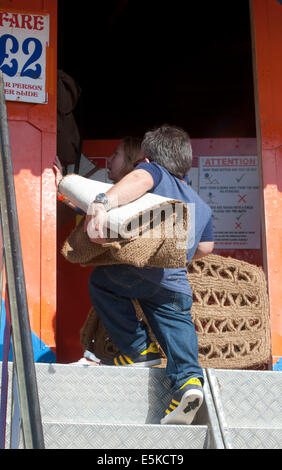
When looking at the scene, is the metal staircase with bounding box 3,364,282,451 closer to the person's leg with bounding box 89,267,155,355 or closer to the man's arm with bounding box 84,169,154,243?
the person's leg with bounding box 89,267,155,355

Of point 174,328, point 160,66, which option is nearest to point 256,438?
point 174,328

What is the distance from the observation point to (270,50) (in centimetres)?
492

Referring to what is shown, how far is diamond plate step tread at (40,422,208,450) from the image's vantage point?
2793mm

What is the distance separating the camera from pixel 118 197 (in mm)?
3086

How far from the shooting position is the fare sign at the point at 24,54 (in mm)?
4652

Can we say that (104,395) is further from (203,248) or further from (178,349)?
(203,248)

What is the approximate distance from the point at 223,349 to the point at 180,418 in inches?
39.9

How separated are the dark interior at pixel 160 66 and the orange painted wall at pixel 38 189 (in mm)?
2211

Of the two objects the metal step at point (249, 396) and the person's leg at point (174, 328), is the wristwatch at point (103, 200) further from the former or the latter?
the metal step at point (249, 396)

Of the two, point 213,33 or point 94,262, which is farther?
point 213,33

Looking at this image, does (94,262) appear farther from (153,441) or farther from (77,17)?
(77,17)

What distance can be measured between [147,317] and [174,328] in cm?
17
